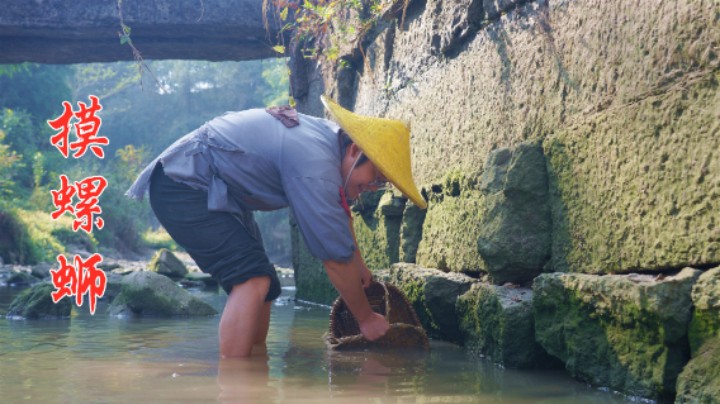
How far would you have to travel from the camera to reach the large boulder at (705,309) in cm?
227

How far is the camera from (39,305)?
5.53 meters

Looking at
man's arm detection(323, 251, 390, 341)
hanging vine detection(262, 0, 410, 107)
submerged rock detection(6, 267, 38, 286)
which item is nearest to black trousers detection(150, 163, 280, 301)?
man's arm detection(323, 251, 390, 341)

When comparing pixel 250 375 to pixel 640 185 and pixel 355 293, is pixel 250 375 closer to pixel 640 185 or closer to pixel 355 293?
pixel 355 293

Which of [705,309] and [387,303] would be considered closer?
[705,309]

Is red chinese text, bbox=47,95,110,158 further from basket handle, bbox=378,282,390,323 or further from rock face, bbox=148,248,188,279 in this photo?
basket handle, bbox=378,282,390,323

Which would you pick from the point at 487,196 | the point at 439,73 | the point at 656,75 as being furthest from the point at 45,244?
the point at 656,75

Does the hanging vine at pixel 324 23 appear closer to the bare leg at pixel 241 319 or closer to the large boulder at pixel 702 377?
the bare leg at pixel 241 319

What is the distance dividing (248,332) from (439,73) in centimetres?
199

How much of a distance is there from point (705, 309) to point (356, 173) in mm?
1644

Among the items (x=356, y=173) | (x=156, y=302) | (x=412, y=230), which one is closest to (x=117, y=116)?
(x=156, y=302)

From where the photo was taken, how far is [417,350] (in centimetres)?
382

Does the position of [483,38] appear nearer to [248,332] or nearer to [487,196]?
[487,196]

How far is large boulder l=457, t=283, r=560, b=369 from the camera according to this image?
3.31 metres

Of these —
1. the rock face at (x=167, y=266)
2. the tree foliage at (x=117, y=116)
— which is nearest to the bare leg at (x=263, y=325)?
the rock face at (x=167, y=266)
